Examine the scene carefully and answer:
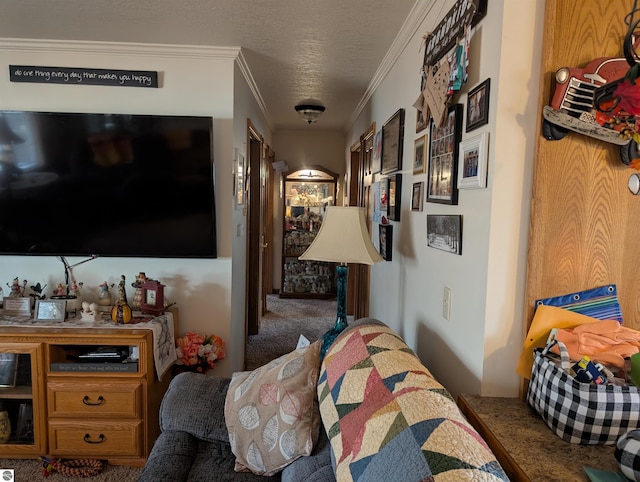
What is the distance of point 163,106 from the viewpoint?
2.76 meters

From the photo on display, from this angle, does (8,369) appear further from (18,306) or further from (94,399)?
(94,399)

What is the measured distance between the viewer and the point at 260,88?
3.68 metres

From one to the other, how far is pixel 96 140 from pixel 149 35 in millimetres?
696

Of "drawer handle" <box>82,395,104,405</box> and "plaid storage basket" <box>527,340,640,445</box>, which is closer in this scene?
"plaid storage basket" <box>527,340,640,445</box>

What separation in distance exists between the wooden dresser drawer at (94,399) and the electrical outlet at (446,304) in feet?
5.47

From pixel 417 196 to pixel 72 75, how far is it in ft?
7.45

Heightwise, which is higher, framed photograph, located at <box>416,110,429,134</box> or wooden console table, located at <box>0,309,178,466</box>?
framed photograph, located at <box>416,110,429,134</box>

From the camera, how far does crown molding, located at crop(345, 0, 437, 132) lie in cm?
199

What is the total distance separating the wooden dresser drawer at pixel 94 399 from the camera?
230 cm

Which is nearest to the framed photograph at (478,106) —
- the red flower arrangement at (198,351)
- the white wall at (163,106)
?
the white wall at (163,106)

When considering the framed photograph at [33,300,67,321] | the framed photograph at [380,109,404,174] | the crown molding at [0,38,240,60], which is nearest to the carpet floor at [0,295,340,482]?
the framed photograph at [33,300,67,321]

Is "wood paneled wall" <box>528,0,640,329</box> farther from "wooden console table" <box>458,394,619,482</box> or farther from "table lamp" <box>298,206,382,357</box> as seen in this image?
"table lamp" <box>298,206,382,357</box>

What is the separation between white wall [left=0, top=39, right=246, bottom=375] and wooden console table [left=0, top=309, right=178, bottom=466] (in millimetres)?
546

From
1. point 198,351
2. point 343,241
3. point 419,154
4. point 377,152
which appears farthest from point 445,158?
point 198,351
